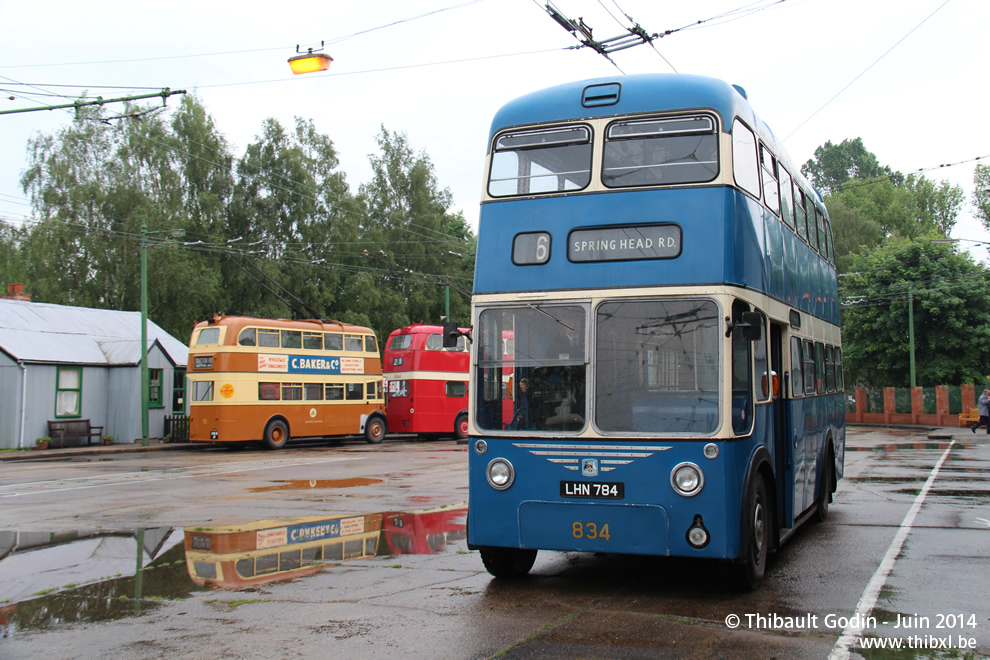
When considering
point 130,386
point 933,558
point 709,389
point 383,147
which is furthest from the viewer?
point 383,147

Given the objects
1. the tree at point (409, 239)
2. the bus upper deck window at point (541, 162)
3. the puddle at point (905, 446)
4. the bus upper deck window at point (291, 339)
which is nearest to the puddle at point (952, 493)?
the bus upper deck window at point (541, 162)

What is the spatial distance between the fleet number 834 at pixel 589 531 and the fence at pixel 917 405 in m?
40.0

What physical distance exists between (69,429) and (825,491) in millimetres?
26484

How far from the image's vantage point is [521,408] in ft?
24.9

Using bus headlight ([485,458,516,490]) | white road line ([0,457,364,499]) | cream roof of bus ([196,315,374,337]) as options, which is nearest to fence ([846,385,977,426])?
cream roof of bus ([196,315,374,337])

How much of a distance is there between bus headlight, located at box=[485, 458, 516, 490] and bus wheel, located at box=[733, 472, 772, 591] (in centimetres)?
182

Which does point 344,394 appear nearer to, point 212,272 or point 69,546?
point 212,272

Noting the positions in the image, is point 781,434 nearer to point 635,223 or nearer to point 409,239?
point 635,223

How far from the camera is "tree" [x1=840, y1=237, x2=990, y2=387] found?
44656 mm

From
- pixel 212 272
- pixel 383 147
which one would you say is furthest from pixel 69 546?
pixel 383 147

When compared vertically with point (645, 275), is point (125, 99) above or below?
above

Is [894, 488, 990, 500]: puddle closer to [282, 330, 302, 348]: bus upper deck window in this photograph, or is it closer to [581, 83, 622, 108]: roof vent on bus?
[581, 83, 622, 108]: roof vent on bus

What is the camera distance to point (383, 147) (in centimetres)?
5888

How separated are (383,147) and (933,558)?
5297 centimetres
